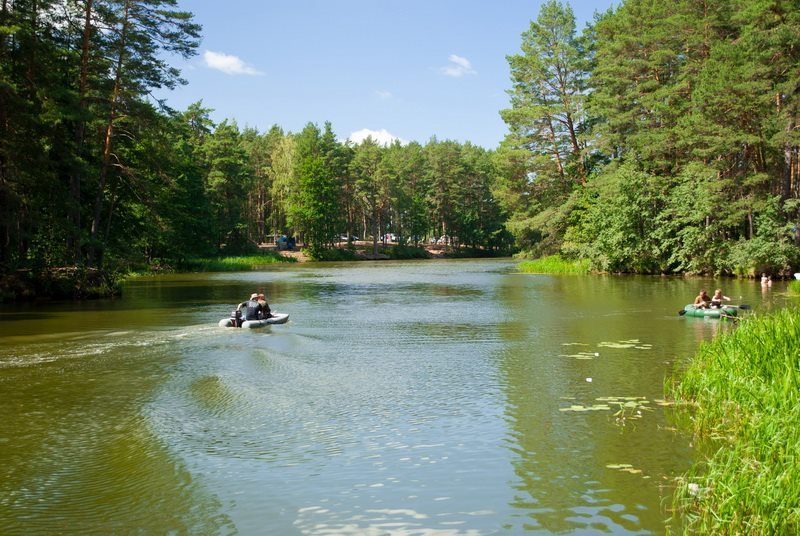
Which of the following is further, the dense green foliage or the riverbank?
the dense green foliage

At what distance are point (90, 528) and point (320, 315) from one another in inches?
751

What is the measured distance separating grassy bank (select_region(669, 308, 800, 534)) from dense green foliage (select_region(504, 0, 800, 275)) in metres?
28.4

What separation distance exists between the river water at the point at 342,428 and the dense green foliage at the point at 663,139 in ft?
67.0

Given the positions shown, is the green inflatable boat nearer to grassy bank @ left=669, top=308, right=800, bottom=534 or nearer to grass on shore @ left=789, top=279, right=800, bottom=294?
grass on shore @ left=789, top=279, right=800, bottom=294

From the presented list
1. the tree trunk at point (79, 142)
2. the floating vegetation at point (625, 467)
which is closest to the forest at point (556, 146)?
the tree trunk at point (79, 142)

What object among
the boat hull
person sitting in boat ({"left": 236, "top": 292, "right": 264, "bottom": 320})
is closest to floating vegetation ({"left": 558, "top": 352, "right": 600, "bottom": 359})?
the boat hull

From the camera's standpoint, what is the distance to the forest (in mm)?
29719

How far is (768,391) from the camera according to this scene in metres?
8.26

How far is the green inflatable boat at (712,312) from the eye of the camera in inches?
Answer: 836

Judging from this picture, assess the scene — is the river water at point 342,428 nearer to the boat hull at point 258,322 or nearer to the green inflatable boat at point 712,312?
the boat hull at point 258,322

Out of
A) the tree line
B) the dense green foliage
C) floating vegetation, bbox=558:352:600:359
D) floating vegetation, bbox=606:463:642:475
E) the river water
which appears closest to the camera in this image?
the river water

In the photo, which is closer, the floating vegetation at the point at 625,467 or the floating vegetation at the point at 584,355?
the floating vegetation at the point at 625,467

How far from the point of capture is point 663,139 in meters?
43.7

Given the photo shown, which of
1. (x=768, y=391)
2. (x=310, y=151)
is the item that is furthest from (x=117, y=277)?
(x=310, y=151)
